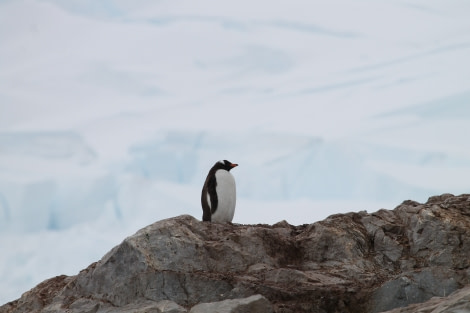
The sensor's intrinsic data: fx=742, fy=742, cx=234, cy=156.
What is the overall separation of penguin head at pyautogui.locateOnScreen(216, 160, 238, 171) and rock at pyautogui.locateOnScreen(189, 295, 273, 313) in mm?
8308

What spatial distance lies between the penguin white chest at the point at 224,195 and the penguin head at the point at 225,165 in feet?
0.94

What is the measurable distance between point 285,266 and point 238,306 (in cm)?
277

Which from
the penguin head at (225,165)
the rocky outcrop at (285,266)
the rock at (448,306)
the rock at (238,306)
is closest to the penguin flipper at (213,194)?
the penguin head at (225,165)

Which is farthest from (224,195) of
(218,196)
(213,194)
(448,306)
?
(448,306)

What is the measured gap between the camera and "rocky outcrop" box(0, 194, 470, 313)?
1501cm

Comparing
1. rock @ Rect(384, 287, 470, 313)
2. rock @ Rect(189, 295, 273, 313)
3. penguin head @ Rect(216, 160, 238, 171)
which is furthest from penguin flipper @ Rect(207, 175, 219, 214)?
rock @ Rect(384, 287, 470, 313)

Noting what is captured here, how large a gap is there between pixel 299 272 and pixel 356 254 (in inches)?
65.9

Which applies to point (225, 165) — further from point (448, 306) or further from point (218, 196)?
point (448, 306)

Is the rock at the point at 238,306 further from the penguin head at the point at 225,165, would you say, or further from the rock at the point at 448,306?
the penguin head at the point at 225,165

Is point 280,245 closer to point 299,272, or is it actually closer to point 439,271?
point 299,272

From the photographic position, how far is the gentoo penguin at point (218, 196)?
2130 cm

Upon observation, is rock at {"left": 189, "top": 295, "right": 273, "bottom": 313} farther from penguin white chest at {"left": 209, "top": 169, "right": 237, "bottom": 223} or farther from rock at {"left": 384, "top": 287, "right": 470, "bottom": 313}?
penguin white chest at {"left": 209, "top": 169, "right": 237, "bottom": 223}

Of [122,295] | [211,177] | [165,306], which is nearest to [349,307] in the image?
[165,306]

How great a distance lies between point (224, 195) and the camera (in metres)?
21.3
